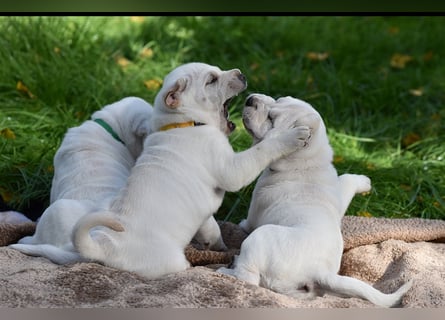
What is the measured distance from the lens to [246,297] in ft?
11.1

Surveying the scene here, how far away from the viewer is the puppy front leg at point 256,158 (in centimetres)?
388

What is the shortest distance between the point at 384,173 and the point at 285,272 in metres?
1.81

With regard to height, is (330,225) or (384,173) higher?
(330,225)

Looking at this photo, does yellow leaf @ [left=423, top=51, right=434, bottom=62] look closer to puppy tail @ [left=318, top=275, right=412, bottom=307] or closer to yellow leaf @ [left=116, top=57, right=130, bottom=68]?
yellow leaf @ [left=116, top=57, right=130, bottom=68]

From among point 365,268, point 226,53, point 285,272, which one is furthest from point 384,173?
point 226,53

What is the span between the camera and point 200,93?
13.2 ft

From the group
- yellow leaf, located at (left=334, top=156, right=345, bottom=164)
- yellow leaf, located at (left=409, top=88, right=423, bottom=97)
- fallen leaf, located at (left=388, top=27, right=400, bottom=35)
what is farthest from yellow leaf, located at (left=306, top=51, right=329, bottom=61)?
yellow leaf, located at (left=334, top=156, right=345, bottom=164)

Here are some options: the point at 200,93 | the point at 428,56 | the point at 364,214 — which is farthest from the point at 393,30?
the point at 200,93

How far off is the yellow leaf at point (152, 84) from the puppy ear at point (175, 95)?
7.17ft

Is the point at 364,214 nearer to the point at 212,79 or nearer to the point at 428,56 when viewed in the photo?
the point at 212,79

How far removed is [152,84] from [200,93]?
2.27 meters

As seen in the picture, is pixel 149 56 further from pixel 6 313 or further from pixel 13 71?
pixel 6 313

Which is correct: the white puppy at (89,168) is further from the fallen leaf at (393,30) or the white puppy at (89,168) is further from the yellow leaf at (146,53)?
the fallen leaf at (393,30)

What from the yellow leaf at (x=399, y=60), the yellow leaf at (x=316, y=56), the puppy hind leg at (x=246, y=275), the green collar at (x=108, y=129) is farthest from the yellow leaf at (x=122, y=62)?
the puppy hind leg at (x=246, y=275)
